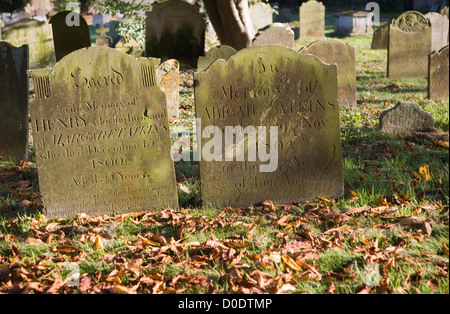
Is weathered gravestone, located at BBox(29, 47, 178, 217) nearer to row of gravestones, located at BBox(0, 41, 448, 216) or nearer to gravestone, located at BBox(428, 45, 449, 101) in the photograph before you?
row of gravestones, located at BBox(0, 41, 448, 216)

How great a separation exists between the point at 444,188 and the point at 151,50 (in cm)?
934

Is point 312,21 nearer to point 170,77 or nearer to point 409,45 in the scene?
point 409,45

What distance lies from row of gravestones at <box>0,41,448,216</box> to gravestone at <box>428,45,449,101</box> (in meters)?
4.86

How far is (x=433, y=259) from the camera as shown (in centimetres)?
354

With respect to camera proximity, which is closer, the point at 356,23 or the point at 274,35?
the point at 274,35

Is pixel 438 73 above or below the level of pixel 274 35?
below

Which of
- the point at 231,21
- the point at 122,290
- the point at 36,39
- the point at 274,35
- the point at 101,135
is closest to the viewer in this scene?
the point at 122,290

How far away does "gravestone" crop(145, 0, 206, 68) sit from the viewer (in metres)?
12.8

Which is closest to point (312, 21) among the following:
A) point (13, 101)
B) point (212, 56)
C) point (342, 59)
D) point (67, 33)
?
point (67, 33)

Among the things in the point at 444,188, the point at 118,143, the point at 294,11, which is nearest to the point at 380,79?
the point at 444,188

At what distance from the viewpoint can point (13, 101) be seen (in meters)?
6.63

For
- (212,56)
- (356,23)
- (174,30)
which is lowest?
(212,56)

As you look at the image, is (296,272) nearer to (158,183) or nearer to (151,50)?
(158,183)

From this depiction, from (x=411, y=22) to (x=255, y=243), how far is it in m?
9.16
